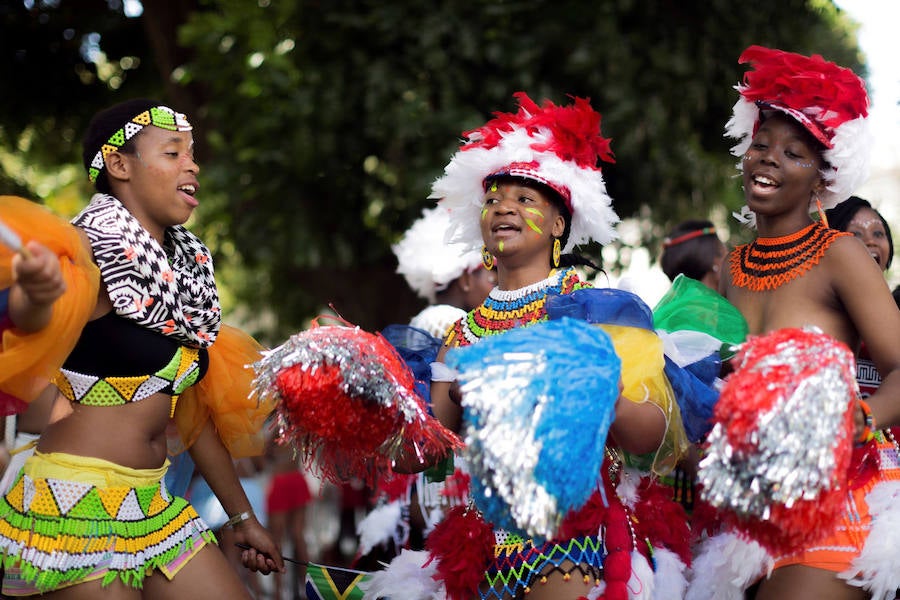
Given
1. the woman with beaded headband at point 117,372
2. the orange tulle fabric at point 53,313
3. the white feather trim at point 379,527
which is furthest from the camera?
the white feather trim at point 379,527

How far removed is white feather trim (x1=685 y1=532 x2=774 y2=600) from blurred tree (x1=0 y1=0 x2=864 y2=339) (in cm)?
331

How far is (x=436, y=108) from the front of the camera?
636 centimetres

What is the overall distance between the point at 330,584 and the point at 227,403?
806 millimetres

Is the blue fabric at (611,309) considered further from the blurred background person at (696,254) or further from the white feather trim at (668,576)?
the blurred background person at (696,254)

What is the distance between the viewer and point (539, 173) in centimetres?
338

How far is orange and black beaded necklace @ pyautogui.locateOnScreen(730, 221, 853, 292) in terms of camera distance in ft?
10.3

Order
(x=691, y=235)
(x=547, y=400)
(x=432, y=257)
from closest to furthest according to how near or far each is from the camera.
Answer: (x=547, y=400), (x=691, y=235), (x=432, y=257)

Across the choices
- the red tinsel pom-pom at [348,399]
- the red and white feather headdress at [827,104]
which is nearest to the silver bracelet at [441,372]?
the red tinsel pom-pom at [348,399]

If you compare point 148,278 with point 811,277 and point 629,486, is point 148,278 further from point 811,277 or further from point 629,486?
point 811,277

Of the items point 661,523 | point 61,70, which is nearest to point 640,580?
point 661,523

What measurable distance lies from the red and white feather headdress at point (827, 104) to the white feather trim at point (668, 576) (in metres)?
1.27

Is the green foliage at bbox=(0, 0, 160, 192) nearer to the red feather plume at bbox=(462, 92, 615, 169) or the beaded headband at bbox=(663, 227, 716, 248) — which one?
the beaded headband at bbox=(663, 227, 716, 248)

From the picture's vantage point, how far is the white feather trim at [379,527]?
491 centimetres

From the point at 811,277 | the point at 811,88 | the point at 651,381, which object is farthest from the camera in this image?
the point at 811,88
